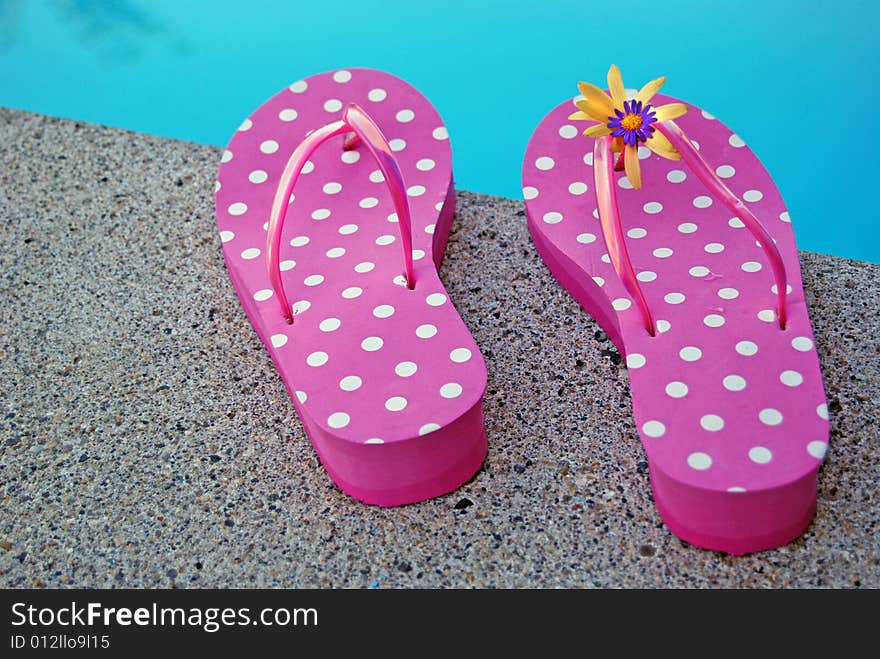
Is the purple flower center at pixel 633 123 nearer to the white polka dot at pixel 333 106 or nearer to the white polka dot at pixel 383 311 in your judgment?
the white polka dot at pixel 383 311

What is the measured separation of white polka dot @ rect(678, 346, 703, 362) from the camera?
3.33 ft

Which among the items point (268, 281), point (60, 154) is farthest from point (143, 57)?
point (268, 281)

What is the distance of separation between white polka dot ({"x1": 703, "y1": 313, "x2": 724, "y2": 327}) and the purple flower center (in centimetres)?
19

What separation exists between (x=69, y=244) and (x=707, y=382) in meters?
0.85

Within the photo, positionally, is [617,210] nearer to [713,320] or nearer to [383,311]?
[713,320]

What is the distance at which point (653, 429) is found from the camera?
0.95 metres

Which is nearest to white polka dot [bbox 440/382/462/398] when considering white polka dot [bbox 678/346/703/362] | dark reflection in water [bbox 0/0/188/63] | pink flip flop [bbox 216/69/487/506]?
pink flip flop [bbox 216/69/487/506]

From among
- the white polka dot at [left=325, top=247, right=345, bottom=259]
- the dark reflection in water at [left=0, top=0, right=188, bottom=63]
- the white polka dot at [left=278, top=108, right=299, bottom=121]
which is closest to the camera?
the white polka dot at [left=325, top=247, right=345, bottom=259]

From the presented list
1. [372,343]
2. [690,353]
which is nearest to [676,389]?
[690,353]

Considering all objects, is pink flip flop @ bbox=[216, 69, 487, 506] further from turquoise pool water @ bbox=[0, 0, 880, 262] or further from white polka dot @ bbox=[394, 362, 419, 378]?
turquoise pool water @ bbox=[0, 0, 880, 262]

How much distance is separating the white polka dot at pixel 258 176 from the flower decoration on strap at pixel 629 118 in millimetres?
409

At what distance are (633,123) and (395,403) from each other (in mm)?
379

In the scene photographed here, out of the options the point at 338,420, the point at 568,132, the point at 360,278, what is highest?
the point at 568,132
